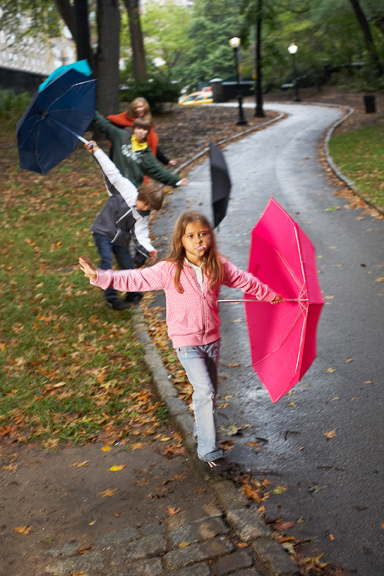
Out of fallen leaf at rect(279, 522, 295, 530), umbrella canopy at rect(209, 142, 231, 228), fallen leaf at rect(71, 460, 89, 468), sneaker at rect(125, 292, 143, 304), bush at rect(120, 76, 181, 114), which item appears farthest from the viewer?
bush at rect(120, 76, 181, 114)

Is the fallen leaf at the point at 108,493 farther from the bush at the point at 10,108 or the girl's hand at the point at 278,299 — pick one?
the bush at the point at 10,108

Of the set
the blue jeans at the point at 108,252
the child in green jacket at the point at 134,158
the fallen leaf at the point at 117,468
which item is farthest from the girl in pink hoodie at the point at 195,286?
the child in green jacket at the point at 134,158

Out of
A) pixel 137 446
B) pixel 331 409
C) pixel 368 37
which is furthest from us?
pixel 368 37

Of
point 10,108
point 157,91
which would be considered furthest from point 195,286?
point 157,91

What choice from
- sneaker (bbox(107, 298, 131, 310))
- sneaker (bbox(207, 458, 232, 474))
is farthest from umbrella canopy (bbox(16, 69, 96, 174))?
sneaker (bbox(207, 458, 232, 474))

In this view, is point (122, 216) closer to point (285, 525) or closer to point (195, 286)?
point (195, 286)

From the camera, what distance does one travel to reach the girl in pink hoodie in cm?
459

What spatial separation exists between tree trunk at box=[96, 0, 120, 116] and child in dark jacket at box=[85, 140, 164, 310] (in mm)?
13194

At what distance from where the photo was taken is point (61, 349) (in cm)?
800

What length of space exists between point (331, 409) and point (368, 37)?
2788 centimetres

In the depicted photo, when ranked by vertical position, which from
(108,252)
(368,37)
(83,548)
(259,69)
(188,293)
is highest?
(368,37)

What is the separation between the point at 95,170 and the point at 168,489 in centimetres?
1515

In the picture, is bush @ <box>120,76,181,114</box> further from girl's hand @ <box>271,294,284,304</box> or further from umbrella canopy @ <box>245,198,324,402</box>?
girl's hand @ <box>271,294,284,304</box>

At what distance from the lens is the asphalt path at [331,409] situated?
433 centimetres
